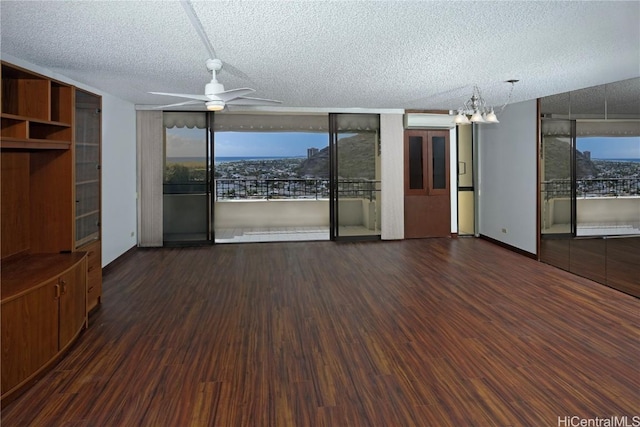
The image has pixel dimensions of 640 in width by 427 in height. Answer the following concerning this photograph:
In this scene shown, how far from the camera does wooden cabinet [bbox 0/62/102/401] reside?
9.70ft

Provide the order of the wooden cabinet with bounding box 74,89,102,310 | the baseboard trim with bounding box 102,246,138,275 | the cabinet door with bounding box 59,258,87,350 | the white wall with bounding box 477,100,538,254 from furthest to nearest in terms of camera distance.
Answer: the white wall with bounding box 477,100,538,254, the baseboard trim with bounding box 102,246,138,275, the wooden cabinet with bounding box 74,89,102,310, the cabinet door with bounding box 59,258,87,350

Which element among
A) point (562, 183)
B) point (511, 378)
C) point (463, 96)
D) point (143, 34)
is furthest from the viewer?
point (463, 96)

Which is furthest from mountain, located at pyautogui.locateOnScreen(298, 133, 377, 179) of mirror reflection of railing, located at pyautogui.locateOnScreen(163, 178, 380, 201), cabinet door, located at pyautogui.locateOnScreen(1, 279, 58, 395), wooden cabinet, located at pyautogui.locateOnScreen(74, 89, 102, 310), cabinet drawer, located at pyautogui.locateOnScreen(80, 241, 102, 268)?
cabinet door, located at pyautogui.locateOnScreen(1, 279, 58, 395)

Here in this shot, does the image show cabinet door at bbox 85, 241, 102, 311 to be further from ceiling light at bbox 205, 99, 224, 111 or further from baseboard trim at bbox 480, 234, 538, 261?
baseboard trim at bbox 480, 234, 538, 261

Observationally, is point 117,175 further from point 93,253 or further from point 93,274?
point 93,274

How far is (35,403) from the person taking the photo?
2635mm

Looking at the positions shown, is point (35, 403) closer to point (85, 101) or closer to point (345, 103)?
point (85, 101)

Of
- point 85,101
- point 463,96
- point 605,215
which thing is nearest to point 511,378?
point 605,215

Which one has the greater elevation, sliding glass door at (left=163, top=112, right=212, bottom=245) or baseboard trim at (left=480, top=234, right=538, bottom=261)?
sliding glass door at (left=163, top=112, right=212, bottom=245)

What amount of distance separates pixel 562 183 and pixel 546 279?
1.37 m

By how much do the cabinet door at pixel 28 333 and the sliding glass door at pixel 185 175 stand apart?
4.91 meters

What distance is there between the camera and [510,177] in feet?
24.4

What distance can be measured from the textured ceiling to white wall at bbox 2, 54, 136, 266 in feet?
2.52

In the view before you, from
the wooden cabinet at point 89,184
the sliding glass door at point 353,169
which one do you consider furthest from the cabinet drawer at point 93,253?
the sliding glass door at point 353,169
